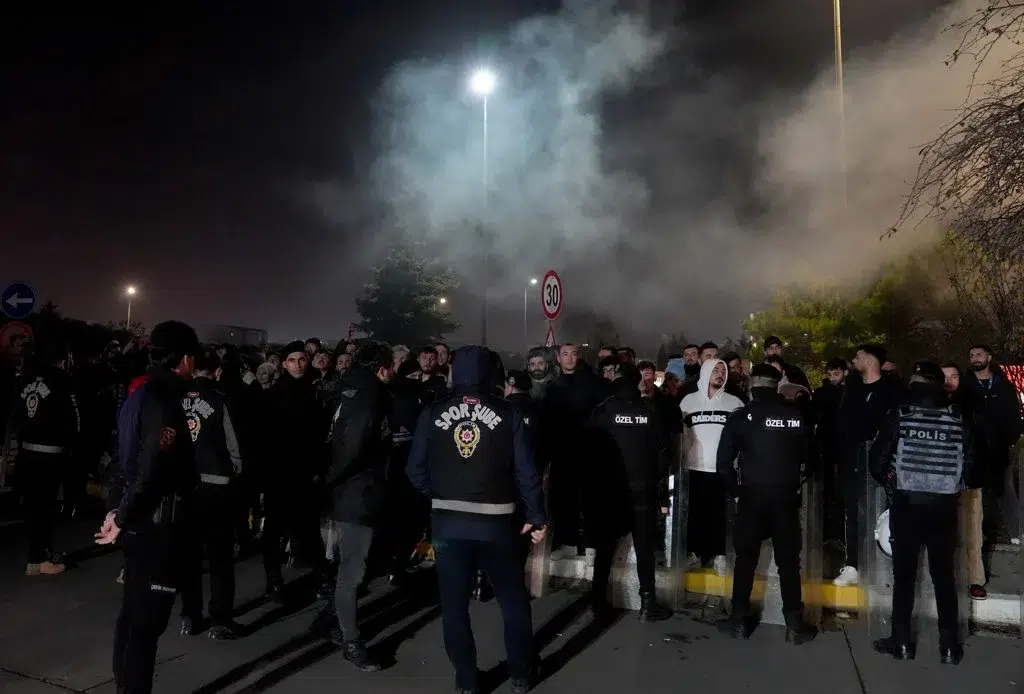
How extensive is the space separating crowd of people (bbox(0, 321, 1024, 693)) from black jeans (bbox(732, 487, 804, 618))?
2 cm

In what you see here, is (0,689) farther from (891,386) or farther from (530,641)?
Answer: (891,386)

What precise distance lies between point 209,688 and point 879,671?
13.5 feet

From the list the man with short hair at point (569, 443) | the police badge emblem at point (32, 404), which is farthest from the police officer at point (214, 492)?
the man with short hair at point (569, 443)

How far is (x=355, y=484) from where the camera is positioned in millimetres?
4867

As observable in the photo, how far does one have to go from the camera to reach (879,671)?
4812mm

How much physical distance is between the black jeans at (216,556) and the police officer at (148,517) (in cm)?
147

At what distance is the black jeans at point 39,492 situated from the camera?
21.1 feet

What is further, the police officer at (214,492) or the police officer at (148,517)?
the police officer at (214,492)

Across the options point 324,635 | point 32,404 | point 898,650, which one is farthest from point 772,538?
point 32,404

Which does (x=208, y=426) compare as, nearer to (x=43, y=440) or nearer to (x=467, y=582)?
(x=467, y=582)

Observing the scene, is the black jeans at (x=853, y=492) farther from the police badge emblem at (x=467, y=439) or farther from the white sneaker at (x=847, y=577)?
the police badge emblem at (x=467, y=439)

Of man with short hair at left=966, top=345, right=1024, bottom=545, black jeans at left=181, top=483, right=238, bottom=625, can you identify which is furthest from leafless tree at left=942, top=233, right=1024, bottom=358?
black jeans at left=181, top=483, right=238, bottom=625

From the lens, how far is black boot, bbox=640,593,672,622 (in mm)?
5691

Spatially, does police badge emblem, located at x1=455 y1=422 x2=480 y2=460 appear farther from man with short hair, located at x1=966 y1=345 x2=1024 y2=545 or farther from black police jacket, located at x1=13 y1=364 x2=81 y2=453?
man with short hair, located at x1=966 y1=345 x2=1024 y2=545
